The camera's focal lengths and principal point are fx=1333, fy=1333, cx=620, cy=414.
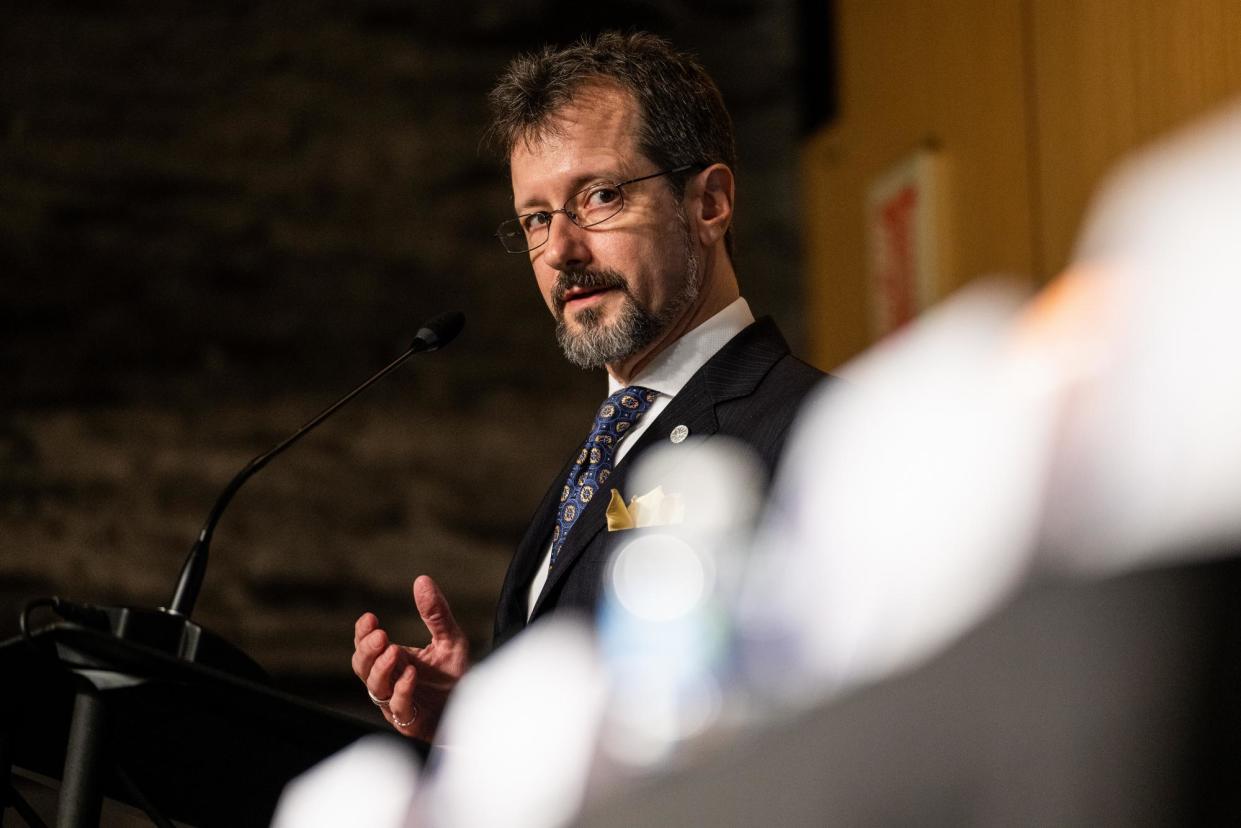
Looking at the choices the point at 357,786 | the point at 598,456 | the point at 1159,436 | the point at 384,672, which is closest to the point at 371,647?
the point at 384,672

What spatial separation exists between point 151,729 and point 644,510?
25.2 inches

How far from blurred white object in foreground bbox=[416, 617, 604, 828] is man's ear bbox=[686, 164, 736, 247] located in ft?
2.48

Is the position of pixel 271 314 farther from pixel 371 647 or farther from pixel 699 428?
pixel 371 647

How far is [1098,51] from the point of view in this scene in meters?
3.10

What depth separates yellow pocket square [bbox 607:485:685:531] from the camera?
1544 millimetres

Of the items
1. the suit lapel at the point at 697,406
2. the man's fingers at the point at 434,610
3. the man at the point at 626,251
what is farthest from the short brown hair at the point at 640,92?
the man's fingers at the point at 434,610

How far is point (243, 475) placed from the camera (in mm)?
1600

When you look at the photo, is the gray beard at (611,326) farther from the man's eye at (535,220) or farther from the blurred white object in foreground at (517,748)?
the blurred white object in foreground at (517,748)

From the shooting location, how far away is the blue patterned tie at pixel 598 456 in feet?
5.64

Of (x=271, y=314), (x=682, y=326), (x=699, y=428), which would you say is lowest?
(x=271, y=314)

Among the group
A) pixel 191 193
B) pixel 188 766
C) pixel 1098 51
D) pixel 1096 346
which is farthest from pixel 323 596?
pixel 1096 346

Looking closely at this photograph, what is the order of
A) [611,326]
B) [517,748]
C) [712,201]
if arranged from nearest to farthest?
[517,748] < [611,326] < [712,201]

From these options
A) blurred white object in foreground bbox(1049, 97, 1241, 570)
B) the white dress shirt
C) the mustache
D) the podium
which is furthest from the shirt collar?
blurred white object in foreground bbox(1049, 97, 1241, 570)

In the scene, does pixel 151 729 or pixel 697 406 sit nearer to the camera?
pixel 151 729
